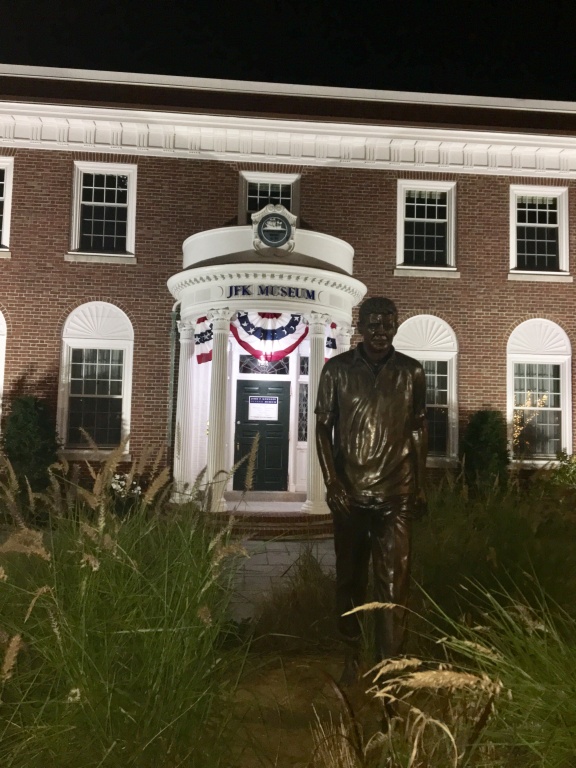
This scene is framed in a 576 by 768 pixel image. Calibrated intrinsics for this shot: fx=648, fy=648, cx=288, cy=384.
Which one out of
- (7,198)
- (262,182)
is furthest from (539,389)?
(7,198)

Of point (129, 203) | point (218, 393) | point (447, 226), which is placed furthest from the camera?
point (447, 226)

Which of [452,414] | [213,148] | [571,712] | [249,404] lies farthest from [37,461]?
[571,712]

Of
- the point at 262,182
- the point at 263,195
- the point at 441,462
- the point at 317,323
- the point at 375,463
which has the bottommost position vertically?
the point at 441,462

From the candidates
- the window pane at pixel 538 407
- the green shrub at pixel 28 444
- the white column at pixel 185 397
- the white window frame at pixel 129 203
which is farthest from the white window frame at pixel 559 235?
the green shrub at pixel 28 444

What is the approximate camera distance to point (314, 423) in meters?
11.9

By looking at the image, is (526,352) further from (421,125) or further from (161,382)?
(161,382)

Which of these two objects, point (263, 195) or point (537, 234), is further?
point (537, 234)

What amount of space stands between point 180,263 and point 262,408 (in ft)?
12.5

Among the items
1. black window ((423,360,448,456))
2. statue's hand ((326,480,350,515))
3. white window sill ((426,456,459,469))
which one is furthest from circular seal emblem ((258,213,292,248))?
statue's hand ((326,480,350,515))

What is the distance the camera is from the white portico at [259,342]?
1222 cm

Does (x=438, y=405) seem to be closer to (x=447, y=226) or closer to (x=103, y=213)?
(x=447, y=226)

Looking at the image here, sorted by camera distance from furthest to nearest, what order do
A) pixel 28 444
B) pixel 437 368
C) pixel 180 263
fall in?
1. pixel 437 368
2. pixel 180 263
3. pixel 28 444

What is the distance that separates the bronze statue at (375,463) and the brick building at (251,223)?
960 centimetres

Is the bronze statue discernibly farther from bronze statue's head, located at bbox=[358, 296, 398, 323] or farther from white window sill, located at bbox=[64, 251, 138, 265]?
white window sill, located at bbox=[64, 251, 138, 265]
